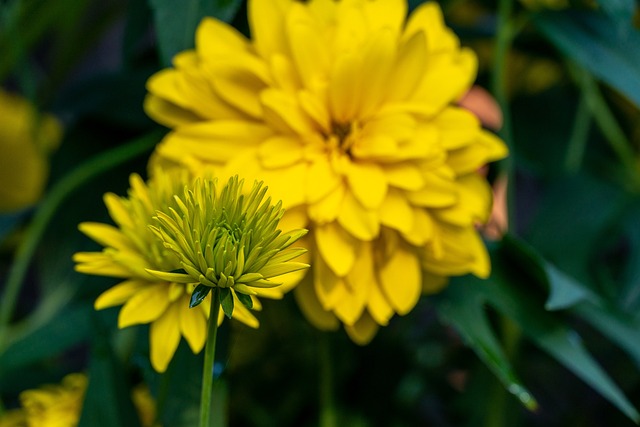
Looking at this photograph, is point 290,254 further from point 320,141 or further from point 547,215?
point 547,215

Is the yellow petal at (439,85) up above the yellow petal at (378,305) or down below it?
above

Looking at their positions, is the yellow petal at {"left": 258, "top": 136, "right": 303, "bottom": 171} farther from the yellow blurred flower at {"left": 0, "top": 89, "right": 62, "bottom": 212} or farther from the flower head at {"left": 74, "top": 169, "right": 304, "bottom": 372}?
the yellow blurred flower at {"left": 0, "top": 89, "right": 62, "bottom": 212}

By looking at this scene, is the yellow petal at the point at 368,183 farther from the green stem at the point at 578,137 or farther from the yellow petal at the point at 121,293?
the green stem at the point at 578,137

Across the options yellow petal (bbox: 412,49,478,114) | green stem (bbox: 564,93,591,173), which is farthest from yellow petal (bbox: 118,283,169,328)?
green stem (bbox: 564,93,591,173)

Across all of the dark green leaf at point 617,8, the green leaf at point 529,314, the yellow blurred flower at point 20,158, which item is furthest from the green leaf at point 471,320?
the yellow blurred flower at point 20,158

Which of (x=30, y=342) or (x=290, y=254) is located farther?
(x=30, y=342)

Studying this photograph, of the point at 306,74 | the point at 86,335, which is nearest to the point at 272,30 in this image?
the point at 306,74

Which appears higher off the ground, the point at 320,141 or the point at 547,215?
the point at 320,141
